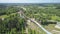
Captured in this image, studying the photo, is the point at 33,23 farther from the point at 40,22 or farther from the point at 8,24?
the point at 8,24

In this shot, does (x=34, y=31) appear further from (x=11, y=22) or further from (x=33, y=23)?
(x=11, y=22)

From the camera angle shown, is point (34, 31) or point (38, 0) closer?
point (34, 31)

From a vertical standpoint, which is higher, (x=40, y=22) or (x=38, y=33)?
(x=40, y=22)

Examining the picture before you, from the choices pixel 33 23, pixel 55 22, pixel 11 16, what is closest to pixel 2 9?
pixel 11 16

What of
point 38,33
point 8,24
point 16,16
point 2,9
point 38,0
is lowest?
point 38,33

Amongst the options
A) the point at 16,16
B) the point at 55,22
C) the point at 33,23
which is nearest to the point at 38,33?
the point at 33,23

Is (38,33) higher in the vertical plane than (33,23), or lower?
lower

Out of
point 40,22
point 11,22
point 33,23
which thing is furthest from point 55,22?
point 11,22

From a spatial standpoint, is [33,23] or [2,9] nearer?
[33,23]

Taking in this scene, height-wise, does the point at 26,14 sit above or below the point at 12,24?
above
